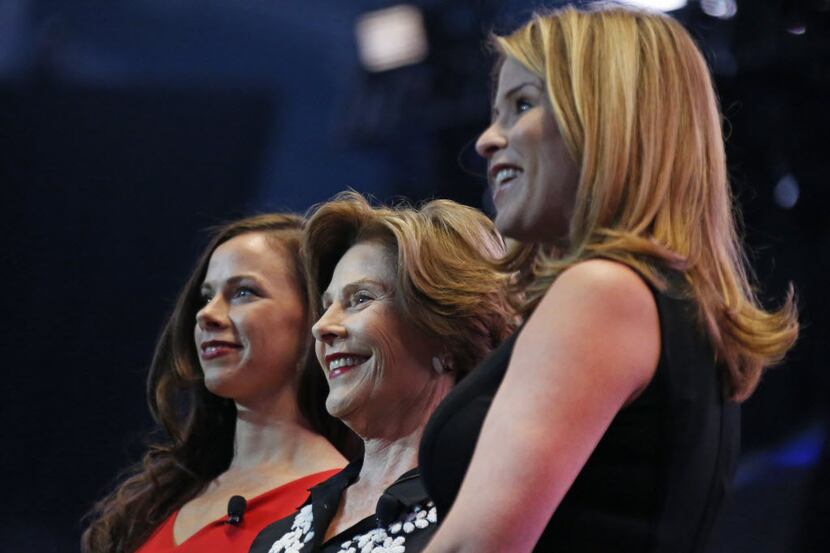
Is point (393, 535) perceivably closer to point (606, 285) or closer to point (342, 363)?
point (342, 363)

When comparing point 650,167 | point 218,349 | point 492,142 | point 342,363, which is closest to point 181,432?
point 218,349

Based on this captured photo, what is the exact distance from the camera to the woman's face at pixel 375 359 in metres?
2.32

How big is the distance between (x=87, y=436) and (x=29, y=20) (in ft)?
4.10

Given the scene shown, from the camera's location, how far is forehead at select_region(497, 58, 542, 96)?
158 centimetres

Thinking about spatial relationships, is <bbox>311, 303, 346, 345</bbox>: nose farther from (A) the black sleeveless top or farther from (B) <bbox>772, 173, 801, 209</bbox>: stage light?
(B) <bbox>772, 173, 801, 209</bbox>: stage light

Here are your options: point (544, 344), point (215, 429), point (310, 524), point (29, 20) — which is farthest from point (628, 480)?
point (29, 20)

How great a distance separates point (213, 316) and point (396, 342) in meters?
0.72

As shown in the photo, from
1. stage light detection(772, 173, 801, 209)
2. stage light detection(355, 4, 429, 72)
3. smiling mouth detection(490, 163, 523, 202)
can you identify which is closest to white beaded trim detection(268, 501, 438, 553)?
smiling mouth detection(490, 163, 523, 202)

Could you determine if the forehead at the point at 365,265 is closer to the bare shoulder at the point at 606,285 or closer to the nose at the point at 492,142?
the nose at the point at 492,142

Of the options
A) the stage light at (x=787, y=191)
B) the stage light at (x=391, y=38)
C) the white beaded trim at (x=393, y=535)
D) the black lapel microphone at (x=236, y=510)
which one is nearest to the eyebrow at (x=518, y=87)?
the white beaded trim at (x=393, y=535)

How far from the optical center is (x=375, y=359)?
2.32 meters

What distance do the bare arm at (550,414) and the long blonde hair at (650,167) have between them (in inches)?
2.9

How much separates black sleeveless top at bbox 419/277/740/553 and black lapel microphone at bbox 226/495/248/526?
4.45 feet

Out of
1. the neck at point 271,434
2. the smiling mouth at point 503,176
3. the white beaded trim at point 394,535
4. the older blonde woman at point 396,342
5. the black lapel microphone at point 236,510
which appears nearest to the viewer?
the smiling mouth at point 503,176
